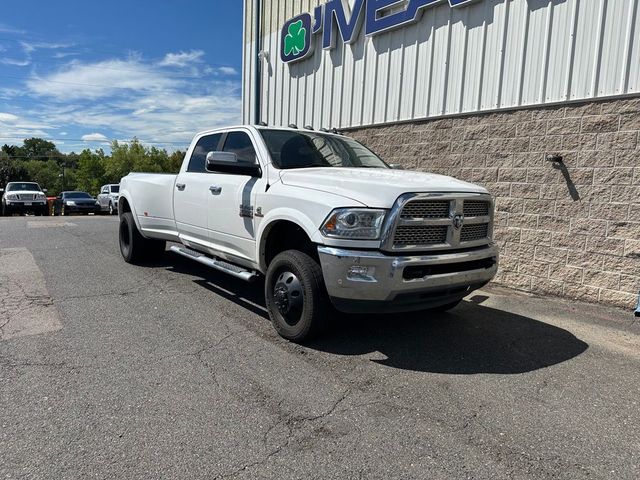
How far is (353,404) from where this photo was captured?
3.23 m

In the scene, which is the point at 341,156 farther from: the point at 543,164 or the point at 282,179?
the point at 543,164

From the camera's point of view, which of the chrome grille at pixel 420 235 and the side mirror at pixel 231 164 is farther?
the side mirror at pixel 231 164

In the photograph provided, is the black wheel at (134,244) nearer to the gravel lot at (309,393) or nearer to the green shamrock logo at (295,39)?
the gravel lot at (309,393)

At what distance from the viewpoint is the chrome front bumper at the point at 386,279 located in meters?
3.69

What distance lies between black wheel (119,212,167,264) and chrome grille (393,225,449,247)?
5026 mm

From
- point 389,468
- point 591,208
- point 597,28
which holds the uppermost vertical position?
point 597,28

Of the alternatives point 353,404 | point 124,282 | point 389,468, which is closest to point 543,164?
point 353,404

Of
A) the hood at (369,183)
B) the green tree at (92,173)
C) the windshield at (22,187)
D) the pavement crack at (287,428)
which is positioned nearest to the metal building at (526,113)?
the hood at (369,183)

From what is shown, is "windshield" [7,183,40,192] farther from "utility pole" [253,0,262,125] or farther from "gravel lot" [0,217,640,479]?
"gravel lot" [0,217,640,479]

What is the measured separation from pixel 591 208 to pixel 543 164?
2.72 ft

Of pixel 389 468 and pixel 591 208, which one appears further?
pixel 591 208

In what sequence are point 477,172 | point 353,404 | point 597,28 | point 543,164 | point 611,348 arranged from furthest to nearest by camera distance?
point 477,172
point 543,164
point 597,28
point 611,348
point 353,404

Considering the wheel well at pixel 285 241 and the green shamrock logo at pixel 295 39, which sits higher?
the green shamrock logo at pixel 295 39

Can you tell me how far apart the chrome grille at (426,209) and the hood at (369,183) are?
98 millimetres
